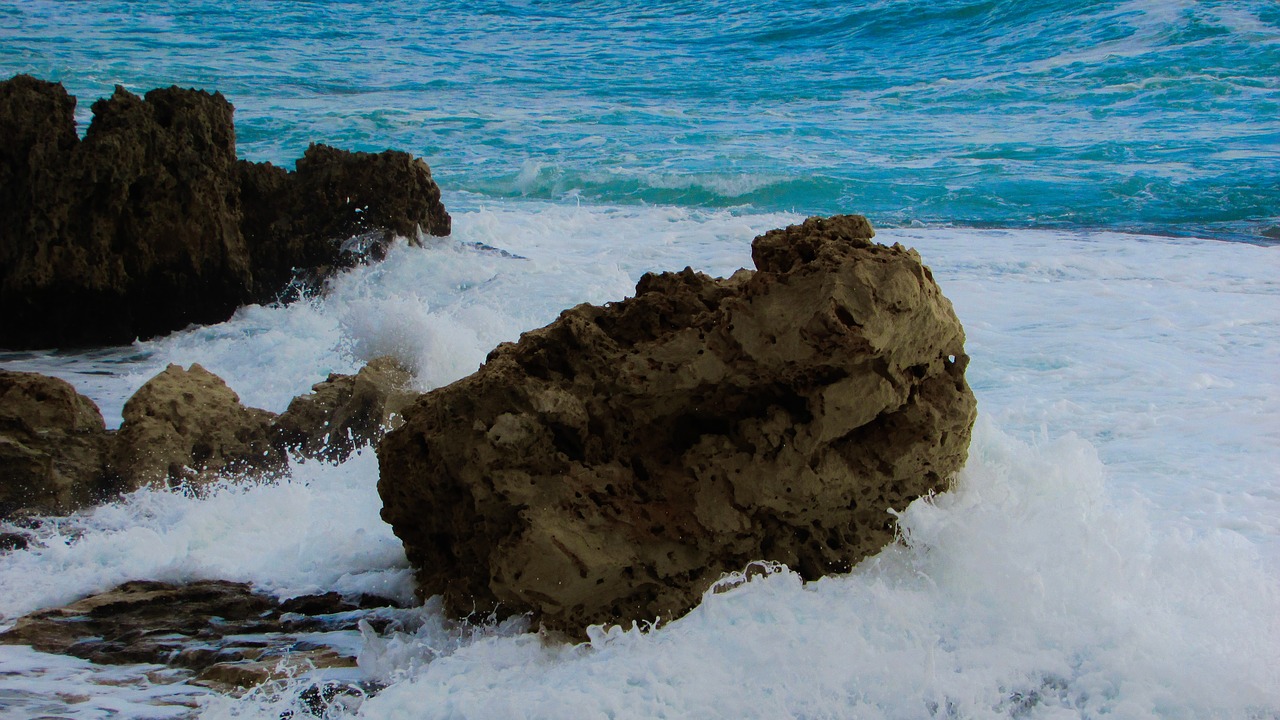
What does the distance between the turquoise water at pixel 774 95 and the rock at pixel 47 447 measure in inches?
382

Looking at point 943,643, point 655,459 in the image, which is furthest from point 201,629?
point 943,643

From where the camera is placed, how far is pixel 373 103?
778 inches

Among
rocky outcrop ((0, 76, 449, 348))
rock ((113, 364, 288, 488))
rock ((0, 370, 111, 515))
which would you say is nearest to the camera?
rock ((0, 370, 111, 515))

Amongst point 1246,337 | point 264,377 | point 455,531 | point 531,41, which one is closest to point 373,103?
point 531,41

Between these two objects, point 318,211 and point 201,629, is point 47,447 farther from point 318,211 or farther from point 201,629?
Answer: point 318,211

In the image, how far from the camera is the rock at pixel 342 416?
529 centimetres

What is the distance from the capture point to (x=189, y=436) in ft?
16.6

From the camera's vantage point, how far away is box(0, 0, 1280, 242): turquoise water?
1396cm

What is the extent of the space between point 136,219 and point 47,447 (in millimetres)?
3240

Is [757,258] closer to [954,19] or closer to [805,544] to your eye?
[805,544]

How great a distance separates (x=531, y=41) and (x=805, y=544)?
76.7 feet

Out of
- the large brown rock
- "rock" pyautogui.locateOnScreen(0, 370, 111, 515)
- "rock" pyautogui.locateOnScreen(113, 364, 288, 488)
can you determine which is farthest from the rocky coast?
"rock" pyautogui.locateOnScreen(113, 364, 288, 488)

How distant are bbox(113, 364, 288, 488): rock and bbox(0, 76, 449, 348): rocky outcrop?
261 cm

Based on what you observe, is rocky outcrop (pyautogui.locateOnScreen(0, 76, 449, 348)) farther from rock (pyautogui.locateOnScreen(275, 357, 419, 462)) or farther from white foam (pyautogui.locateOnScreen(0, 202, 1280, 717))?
rock (pyautogui.locateOnScreen(275, 357, 419, 462))
